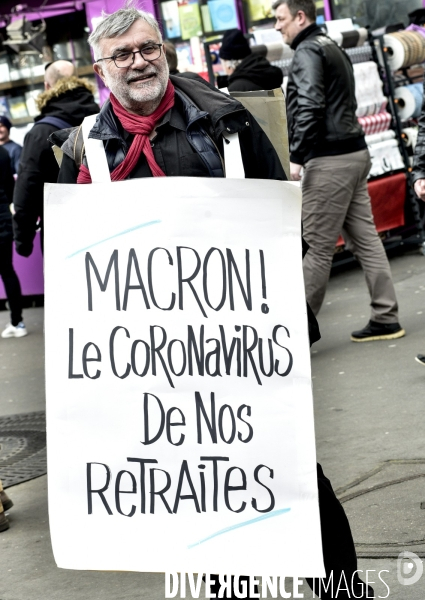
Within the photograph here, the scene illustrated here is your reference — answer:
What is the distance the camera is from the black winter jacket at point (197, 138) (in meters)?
3.11

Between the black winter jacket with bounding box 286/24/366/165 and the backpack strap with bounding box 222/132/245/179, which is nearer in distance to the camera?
the backpack strap with bounding box 222/132/245/179

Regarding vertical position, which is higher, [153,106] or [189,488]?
[153,106]

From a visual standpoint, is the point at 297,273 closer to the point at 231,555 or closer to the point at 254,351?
the point at 254,351

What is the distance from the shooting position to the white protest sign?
2.87 m

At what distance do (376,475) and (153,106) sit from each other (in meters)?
2.12

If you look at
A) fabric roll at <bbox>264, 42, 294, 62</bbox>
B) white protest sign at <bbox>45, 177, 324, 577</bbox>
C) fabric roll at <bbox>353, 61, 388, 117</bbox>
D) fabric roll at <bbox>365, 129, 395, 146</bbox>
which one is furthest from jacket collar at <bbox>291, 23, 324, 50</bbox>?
white protest sign at <bbox>45, 177, 324, 577</bbox>

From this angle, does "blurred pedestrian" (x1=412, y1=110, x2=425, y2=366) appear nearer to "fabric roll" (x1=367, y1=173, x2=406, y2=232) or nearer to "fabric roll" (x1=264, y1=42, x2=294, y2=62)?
"fabric roll" (x1=264, y1=42, x2=294, y2=62)

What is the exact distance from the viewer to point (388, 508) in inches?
164

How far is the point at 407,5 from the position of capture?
15039 mm

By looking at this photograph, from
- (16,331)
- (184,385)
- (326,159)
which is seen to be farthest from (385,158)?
(184,385)

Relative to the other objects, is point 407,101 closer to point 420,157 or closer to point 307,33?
point 307,33

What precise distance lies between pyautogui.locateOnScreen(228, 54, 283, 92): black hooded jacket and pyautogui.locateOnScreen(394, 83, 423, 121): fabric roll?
106 inches

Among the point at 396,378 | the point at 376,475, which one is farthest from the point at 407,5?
the point at 376,475

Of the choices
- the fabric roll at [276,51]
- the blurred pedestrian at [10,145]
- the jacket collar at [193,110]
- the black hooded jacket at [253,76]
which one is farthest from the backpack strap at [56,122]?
the blurred pedestrian at [10,145]
